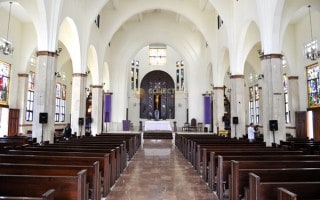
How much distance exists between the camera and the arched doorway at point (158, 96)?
103 feet

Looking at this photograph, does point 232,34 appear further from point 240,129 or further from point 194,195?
point 194,195

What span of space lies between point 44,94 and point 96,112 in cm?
851

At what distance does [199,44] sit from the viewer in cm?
2662

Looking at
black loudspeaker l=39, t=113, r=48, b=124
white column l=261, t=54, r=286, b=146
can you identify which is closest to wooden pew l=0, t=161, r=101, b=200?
black loudspeaker l=39, t=113, r=48, b=124

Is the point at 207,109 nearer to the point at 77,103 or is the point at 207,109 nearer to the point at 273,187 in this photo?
the point at 77,103

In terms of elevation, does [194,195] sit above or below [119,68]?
below

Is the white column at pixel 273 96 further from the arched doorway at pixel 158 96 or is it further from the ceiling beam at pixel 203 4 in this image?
the arched doorway at pixel 158 96

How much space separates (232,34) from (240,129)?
19.0 feet

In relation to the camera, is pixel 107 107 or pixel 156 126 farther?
pixel 107 107

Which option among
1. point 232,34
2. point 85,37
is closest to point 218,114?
point 232,34

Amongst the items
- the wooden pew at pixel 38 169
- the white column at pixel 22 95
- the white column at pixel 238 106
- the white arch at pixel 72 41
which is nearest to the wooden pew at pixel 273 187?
the wooden pew at pixel 38 169

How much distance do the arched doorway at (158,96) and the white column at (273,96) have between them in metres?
20.8

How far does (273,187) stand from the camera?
295 cm

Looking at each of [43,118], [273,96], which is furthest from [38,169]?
[273,96]
